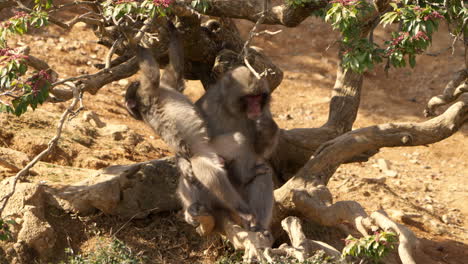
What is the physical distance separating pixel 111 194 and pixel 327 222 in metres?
2.40

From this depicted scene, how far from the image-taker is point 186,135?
249 inches

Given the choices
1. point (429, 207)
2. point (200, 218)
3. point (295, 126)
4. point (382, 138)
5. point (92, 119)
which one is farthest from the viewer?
point (295, 126)

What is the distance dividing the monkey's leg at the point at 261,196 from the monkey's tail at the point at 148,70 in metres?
1.44

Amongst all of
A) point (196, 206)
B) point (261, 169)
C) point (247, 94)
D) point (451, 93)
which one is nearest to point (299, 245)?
point (261, 169)

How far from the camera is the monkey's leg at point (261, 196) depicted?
634 cm

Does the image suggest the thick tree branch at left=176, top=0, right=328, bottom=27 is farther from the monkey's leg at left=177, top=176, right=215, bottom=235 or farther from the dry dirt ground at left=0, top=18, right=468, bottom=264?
the monkey's leg at left=177, top=176, right=215, bottom=235

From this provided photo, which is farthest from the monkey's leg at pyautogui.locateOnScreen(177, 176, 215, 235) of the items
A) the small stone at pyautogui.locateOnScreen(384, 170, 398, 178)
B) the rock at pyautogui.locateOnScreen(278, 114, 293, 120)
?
the rock at pyautogui.locateOnScreen(278, 114, 293, 120)

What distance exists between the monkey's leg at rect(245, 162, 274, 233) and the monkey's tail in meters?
1.44

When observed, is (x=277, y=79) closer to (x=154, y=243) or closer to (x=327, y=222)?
(x=327, y=222)

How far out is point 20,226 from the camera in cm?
623

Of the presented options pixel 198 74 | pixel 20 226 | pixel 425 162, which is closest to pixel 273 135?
pixel 198 74

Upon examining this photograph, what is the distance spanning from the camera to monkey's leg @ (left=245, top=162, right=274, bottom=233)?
20.8 ft

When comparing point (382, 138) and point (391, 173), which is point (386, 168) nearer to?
point (391, 173)

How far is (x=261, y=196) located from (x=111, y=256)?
169cm
